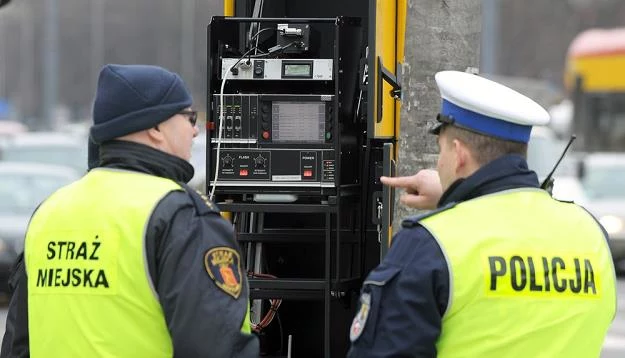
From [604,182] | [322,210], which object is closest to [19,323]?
[322,210]

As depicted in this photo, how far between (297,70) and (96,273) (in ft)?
8.99

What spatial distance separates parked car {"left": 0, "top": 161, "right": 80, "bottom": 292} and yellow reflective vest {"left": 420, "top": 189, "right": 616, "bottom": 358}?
38.0 ft

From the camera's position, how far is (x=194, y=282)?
140 inches

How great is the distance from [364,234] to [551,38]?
5690cm

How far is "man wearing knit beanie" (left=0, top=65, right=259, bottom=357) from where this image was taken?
358cm

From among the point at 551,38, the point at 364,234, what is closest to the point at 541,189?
the point at 364,234

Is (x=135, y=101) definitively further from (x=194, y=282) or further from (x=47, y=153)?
(x=47, y=153)

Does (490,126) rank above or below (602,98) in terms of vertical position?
above

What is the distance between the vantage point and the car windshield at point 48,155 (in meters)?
A: 21.6

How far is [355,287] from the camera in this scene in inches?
253

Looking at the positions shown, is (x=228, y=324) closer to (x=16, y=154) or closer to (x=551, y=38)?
(x=16, y=154)

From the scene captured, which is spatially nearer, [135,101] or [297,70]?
[135,101]

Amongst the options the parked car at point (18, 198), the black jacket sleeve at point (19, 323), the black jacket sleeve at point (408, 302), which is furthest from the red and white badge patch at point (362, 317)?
the parked car at point (18, 198)

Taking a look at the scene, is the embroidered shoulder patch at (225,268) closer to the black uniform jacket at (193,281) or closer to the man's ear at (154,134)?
the black uniform jacket at (193,281)
